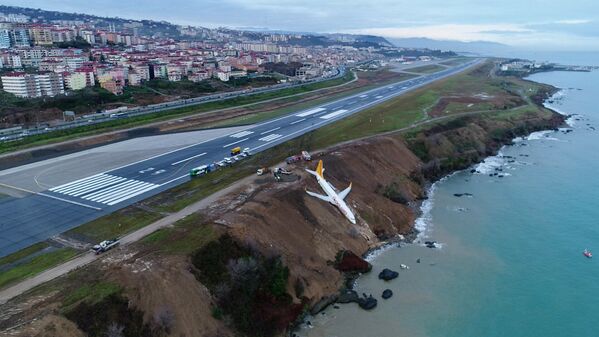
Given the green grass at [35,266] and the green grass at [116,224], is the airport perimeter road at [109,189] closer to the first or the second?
the green grass at [116,224]

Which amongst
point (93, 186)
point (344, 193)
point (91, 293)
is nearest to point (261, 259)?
point (91, 293)

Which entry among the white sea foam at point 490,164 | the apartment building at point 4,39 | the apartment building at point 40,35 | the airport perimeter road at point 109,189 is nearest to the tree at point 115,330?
the airport perimeter road at point 109,189

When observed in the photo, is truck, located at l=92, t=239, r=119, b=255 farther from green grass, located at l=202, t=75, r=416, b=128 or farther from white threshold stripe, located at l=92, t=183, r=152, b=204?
green grass, located at l=202, t=75, r=416, b=128

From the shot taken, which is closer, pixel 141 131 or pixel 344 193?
pixel 344 193

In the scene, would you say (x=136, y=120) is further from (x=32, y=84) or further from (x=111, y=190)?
(x=32, y=84)

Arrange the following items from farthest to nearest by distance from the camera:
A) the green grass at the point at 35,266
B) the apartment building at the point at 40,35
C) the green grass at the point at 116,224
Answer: the apartment building at the point at 40,35
the green grass at the point at 116,224
the green grass at the point at 35,266
